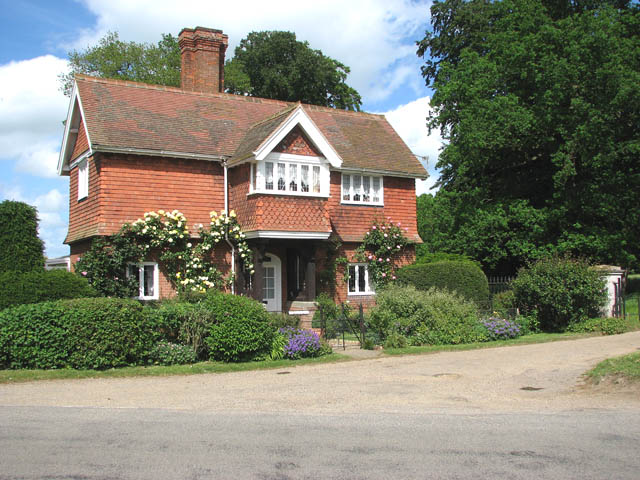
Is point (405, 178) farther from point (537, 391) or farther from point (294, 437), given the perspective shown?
point (294, 437)

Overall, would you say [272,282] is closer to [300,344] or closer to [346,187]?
[346,187]

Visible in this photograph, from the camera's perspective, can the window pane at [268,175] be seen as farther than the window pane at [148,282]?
Yes

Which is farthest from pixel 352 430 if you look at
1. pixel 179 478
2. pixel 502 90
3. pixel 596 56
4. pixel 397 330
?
pixel 502 90

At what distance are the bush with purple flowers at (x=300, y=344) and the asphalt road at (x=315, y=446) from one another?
6.05 meters

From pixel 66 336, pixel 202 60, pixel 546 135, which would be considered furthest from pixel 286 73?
pixel 66 336

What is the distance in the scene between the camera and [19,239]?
1731 centimetres

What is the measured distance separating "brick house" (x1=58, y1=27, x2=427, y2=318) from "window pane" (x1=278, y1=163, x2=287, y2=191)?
4 centimetres

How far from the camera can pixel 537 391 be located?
12.0 metres

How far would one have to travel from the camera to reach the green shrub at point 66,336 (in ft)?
46.0

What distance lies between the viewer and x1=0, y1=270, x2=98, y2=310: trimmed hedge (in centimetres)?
1523

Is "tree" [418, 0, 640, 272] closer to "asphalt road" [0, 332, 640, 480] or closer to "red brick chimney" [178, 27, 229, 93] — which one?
"red brick chimney" [178, 27, 229, 93]

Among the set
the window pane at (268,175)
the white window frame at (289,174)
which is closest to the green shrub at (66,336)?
the white window frame at (289,174)

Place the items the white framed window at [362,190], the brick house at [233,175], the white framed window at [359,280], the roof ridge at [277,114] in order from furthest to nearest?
the white framed window at [362,190] → the white framed window at [359,280] → the roof ridge at [277,114] → the brick house at [233,175]

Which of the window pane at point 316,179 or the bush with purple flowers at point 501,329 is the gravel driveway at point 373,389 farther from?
the window pane at point 316,179
